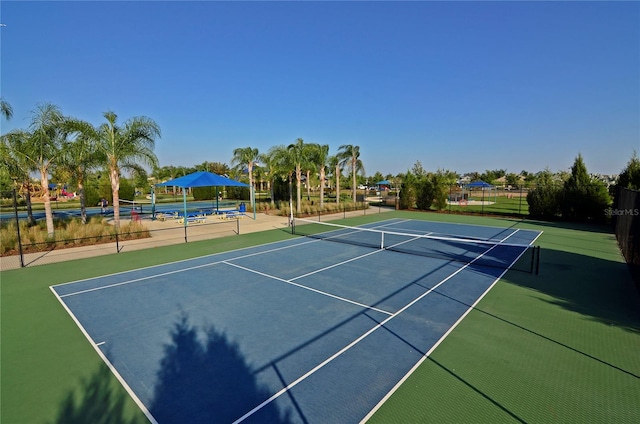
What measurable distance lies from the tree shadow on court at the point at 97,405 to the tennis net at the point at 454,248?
1064cm

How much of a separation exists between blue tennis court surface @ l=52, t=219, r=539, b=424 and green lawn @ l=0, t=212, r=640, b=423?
0.35m

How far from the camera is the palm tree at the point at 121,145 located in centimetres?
1834

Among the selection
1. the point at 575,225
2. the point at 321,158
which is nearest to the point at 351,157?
the point at 321,158

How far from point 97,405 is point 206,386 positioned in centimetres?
158

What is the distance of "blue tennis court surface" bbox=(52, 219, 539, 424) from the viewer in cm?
511

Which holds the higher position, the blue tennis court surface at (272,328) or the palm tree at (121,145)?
the palm tree at (121,145)

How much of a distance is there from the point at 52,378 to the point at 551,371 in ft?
28.7

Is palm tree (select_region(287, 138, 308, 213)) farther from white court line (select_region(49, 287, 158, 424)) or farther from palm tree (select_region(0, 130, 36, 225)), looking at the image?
white court line (select_region(49, 287, 158, 424))

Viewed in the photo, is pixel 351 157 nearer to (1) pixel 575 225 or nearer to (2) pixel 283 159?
(2) pixel 283 159

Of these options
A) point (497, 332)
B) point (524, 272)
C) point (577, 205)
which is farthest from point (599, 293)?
point (577, 205)

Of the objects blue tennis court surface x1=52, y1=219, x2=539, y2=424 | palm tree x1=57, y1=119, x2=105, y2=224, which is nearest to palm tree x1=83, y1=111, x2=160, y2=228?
palm tree x1=57, y1=119, x2=105, y2=224

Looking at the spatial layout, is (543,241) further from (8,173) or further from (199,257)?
(8,173)

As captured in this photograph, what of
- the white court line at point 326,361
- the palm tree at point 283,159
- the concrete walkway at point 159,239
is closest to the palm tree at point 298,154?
the palm tree at point 283,159

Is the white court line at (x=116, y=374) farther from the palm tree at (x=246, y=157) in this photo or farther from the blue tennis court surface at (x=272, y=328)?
the palm tree at (x=246, y=157)
